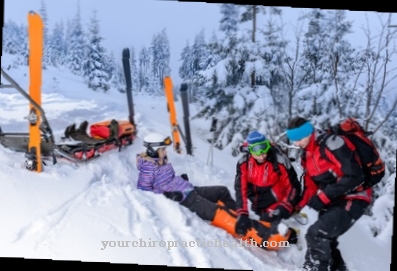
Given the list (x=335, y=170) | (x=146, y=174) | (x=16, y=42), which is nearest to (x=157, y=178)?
(x=146, y=174)

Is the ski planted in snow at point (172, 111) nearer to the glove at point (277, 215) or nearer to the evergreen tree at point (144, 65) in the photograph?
the evergreen tree at point (144, 65)

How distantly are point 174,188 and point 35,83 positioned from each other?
1.06 meters

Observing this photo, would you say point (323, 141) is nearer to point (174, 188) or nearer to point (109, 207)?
point (174, 188)

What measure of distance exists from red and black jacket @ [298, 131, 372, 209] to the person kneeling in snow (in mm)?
557

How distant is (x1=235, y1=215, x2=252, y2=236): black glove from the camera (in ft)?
7.97

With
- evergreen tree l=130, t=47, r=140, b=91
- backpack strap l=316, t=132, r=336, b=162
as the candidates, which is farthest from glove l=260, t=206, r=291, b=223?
evergreen tree l=130, t=47, r=140, b=91

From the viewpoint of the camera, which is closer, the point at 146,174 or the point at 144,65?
the point at 146,174

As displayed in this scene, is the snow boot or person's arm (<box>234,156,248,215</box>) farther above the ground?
person's arm (<box>234,156,248,215</box>)

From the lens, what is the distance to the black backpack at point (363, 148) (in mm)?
2148

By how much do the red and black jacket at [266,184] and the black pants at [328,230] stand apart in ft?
0.88

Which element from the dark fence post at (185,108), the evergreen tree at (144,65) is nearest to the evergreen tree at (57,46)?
the evergreen tree at (144,65)

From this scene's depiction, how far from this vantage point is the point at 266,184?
2.56 meters

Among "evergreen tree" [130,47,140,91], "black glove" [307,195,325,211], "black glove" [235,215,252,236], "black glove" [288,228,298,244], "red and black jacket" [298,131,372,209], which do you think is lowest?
"black glove" [288,228,298,244]

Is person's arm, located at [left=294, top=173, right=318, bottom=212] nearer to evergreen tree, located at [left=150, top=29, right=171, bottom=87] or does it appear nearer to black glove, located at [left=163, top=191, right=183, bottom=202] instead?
black glove, located at [left=163, top=191, right=183, bottom=202]
